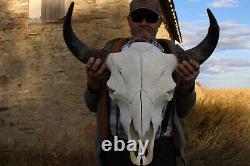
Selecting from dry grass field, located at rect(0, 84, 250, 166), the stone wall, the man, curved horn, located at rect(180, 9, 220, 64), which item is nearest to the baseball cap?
the man

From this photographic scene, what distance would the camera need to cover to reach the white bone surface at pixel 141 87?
2.43 meters

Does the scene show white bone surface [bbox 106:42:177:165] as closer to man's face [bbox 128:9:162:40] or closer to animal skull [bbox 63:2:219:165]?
animal skull [bbox 63:2:219:165]

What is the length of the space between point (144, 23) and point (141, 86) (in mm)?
913

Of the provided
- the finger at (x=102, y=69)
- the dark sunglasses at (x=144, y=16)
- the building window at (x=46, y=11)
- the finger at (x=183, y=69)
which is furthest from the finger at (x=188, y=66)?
the building window at (x=46, y=11)

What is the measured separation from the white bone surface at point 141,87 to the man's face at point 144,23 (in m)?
0.55

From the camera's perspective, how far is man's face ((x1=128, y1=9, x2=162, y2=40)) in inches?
128

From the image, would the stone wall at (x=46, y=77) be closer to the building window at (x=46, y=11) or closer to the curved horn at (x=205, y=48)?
the building window at (x=46, y=11)

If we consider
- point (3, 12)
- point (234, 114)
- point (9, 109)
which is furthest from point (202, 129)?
point (3, 12)

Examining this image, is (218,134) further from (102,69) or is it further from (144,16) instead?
(102,69)

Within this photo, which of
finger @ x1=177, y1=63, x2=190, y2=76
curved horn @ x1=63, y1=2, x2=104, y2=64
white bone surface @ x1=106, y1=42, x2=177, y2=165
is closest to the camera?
white bone surface @ x1=106, y1=42, x2=177, y2=165

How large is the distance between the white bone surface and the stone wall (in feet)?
23.7

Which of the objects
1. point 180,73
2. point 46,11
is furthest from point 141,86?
point 46,11

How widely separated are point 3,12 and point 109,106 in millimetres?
8424

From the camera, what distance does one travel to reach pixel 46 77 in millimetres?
10336
